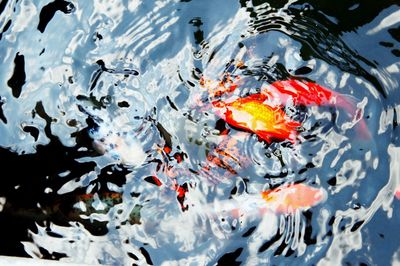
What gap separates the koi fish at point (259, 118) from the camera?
3506 millimetres

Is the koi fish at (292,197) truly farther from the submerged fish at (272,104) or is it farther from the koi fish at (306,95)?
the koi fish at (306,95)

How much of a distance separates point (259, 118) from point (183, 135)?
504 millimetres

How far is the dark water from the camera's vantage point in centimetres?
319

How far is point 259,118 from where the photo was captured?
11.6 ft

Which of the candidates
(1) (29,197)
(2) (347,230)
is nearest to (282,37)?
(2) (347,230)

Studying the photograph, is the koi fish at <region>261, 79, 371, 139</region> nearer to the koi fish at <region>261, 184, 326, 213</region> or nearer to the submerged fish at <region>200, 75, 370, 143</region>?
the submerged fish at <region>200, 75, 370, 143</region>

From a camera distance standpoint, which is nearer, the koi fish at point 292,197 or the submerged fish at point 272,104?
the koi fish at point 292,197

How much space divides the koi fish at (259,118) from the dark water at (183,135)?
0.06 metres

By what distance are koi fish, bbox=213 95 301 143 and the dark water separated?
0.19 feet

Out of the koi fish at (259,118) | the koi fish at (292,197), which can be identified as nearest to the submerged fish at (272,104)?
the koi fish at (259,118)

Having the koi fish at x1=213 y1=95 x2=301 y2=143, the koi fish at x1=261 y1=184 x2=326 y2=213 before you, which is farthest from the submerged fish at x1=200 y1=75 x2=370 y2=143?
the koi fish at x1=261 y1=184 x2=326 y2=213

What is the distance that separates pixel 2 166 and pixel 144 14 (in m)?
1.51

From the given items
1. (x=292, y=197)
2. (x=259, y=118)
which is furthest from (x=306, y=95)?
(x=292, y=197)

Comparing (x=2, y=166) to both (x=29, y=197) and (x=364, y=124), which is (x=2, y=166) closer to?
(x=29, y=197)
